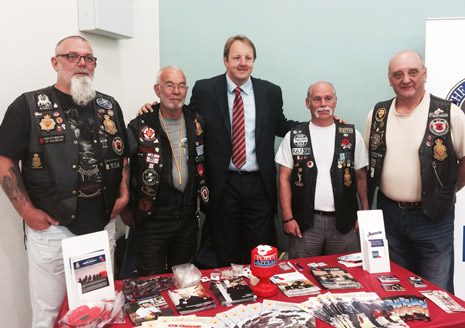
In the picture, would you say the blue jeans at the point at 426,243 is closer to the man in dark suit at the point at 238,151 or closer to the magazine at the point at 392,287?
the magazine at the point at 392,287

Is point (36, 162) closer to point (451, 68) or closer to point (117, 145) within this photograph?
point (117, 145)

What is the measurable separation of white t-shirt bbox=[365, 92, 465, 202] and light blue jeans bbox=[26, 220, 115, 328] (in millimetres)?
1997

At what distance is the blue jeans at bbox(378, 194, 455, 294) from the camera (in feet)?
7.25

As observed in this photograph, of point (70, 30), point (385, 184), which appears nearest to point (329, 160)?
point (385, 184)

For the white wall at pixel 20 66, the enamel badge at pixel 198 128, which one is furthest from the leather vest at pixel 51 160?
the enamel badge at pixel 198 128

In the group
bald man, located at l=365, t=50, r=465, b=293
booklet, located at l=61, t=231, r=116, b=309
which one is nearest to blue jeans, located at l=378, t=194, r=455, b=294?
bald man, located at l=365, t=50, r=465, b=293

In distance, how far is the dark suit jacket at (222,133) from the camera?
257 centimetres

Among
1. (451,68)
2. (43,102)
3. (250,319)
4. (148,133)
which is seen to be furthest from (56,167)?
(451,68)

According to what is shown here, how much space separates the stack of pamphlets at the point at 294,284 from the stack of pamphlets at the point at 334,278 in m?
0.07

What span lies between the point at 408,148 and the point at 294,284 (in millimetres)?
1206

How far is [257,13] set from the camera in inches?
131

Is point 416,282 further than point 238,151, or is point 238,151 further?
point 238,151

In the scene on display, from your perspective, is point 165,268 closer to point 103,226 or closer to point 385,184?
point 103,226

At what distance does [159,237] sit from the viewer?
2.37 m
